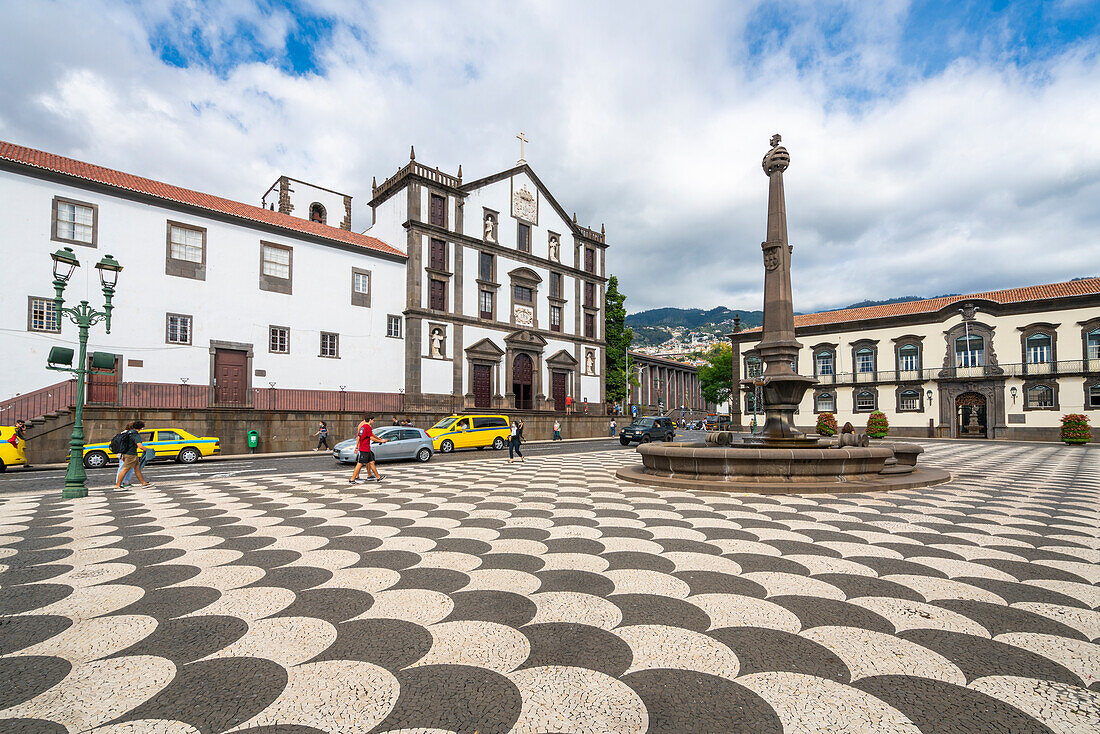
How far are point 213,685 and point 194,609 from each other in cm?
136

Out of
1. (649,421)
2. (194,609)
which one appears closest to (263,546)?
(194,609)

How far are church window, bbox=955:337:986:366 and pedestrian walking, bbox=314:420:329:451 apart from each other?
43795mm

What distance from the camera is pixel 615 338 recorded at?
50438 mm

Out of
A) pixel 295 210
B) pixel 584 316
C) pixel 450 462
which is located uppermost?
pixel 295 210

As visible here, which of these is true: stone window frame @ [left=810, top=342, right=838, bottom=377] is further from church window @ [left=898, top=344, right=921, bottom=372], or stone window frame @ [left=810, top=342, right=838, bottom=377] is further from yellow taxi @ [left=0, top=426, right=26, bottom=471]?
yellow taxi @ [left=0, top=426, right=26, bottom=471]

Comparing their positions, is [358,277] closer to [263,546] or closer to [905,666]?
[263,546]

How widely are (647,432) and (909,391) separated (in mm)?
26452

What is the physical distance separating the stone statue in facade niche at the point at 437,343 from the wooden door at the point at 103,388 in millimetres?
15387

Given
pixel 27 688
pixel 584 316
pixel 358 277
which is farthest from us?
pixel 584 316

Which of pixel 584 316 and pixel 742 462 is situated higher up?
pixel 584 316

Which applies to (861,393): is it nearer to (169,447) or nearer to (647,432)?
(647,432)

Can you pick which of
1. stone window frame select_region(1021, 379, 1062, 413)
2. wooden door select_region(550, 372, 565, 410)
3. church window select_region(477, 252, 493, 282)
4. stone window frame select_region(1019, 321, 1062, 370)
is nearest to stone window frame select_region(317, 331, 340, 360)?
church window select_region(477, 252, 493, 282)

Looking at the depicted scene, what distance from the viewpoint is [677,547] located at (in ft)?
18.7

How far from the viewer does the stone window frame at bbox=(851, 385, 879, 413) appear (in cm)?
4416
